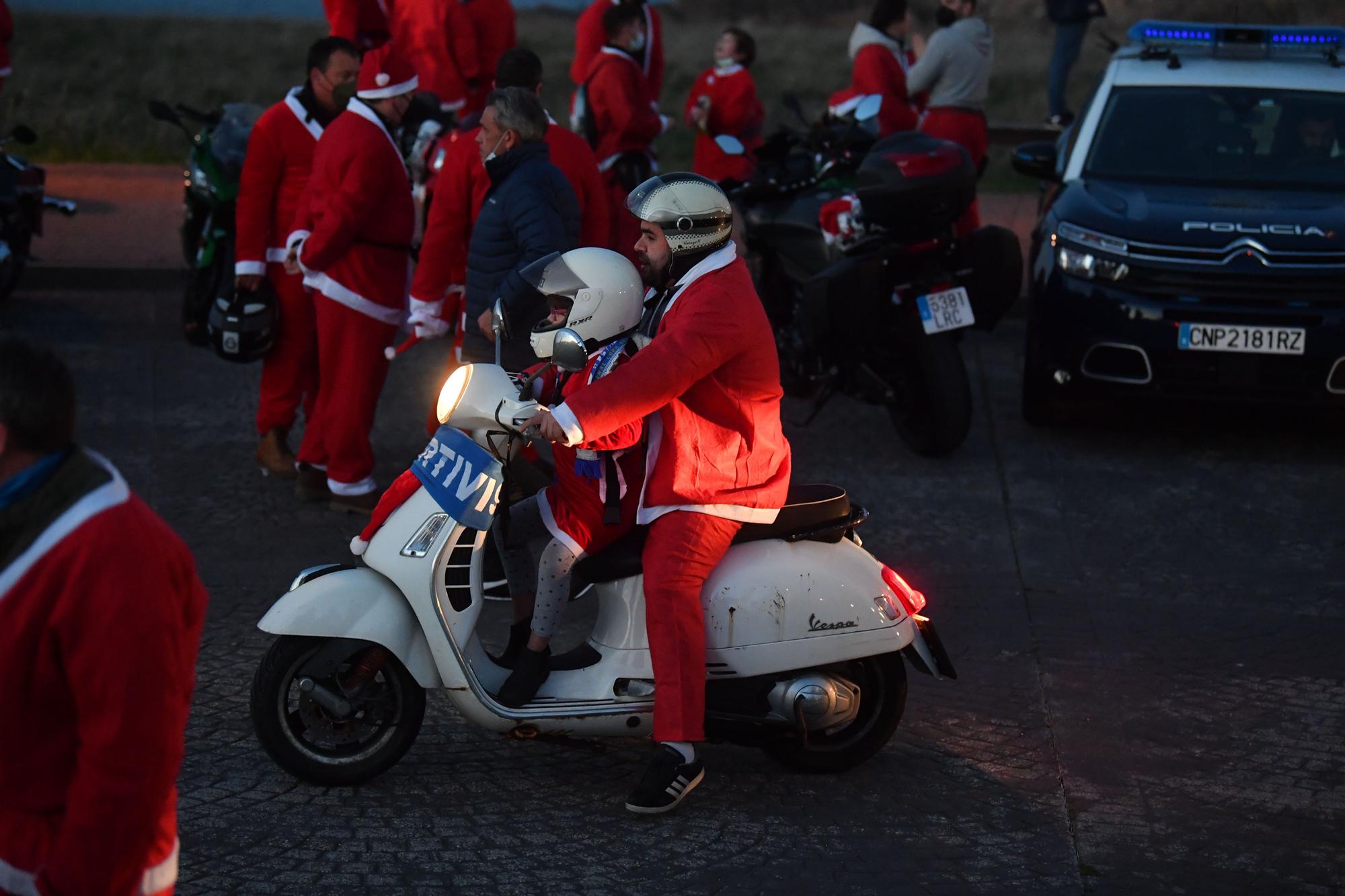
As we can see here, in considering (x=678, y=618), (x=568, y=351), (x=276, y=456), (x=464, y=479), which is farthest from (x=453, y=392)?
(x=276, y=456)

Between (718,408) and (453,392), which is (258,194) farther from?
(718,408)

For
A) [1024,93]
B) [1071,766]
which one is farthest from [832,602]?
[1024,93]

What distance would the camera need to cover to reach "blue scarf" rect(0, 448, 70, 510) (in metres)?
2.61

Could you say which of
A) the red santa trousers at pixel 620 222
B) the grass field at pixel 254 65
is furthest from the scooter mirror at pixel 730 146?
the grass field at pixel 254 65

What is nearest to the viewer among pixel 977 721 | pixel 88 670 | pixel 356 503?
pixel 88 670

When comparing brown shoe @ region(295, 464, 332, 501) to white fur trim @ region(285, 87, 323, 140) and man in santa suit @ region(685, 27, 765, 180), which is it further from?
man in santa suit @ region(685, 27, 765, 180)

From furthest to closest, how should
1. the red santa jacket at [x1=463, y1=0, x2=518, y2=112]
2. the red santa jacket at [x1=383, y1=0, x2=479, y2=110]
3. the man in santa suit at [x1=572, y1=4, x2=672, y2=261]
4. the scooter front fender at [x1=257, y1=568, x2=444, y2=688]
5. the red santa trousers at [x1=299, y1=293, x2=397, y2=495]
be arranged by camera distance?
1. the red santa jacket at [x1=463, y1=0, x2=518, y2=112]
2. the red santa jacket at [x1=383, y1=0, x2=479, y2=110]
3. the man in santa suit at [x1=572, y1=4, x2=672, y2=261]
4. the red santa trousers at [x1=299, y1=293, x2=397, y2=495]
5. the scooter front fender at [x1=257, y1=568, x2=444, y2=688]

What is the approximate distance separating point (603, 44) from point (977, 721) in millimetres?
7024

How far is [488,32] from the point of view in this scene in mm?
11383

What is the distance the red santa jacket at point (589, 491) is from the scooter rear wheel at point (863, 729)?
2.57 feet

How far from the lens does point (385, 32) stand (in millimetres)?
10914

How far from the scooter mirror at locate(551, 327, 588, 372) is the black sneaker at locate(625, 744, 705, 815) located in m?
1.09

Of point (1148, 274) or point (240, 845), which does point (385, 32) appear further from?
point (240, 845)

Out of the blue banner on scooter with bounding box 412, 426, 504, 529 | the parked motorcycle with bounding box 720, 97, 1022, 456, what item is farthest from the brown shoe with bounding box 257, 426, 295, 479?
the blue banner on scooter with bounding box 412, 426, 504, 529
